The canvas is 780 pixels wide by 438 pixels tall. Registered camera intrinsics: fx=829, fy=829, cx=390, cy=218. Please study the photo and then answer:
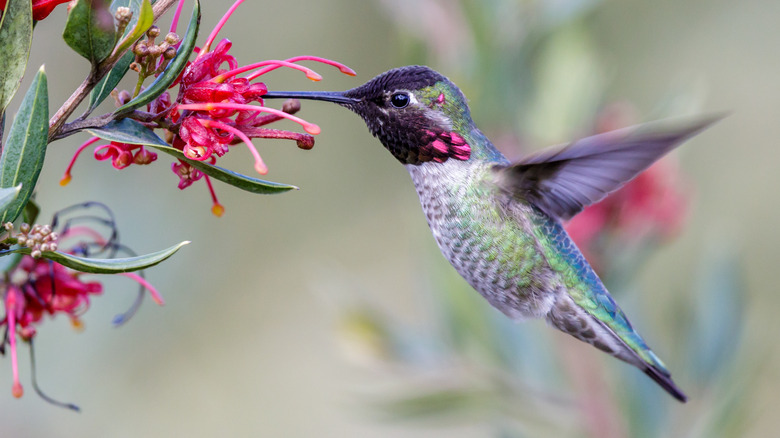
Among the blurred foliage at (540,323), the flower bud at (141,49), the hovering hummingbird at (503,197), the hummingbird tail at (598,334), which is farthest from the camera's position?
the blurred foliage at (540,323)

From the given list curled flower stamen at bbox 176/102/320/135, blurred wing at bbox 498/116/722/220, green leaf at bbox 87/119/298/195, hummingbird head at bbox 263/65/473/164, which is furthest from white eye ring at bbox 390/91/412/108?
green leaf at bbox 87/119/298/195

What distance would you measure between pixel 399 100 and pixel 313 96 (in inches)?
8.9

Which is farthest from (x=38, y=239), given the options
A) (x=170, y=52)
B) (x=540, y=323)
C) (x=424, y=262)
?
(x=540, y=323)

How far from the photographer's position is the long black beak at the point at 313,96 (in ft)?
4.45

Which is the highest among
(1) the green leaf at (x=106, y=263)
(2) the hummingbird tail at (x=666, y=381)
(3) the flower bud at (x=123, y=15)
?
(3) the flower bud at (x=123, y=15)

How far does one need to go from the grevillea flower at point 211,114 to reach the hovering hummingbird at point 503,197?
0.60 feet

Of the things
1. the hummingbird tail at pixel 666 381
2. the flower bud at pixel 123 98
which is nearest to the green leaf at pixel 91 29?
the flower bud at pixel 123 98

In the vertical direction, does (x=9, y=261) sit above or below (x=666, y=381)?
below

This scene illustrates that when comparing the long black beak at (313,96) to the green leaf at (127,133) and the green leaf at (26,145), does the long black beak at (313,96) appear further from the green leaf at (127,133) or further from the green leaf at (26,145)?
the green leaf at (26,145)

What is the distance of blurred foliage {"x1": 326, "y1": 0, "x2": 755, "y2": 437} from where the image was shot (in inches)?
106

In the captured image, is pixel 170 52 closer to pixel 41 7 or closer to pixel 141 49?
pixel 141 49

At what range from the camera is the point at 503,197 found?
5.65ft

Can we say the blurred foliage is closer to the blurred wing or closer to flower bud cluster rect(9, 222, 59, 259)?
the blurred wing

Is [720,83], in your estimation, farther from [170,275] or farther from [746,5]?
[170,275]
